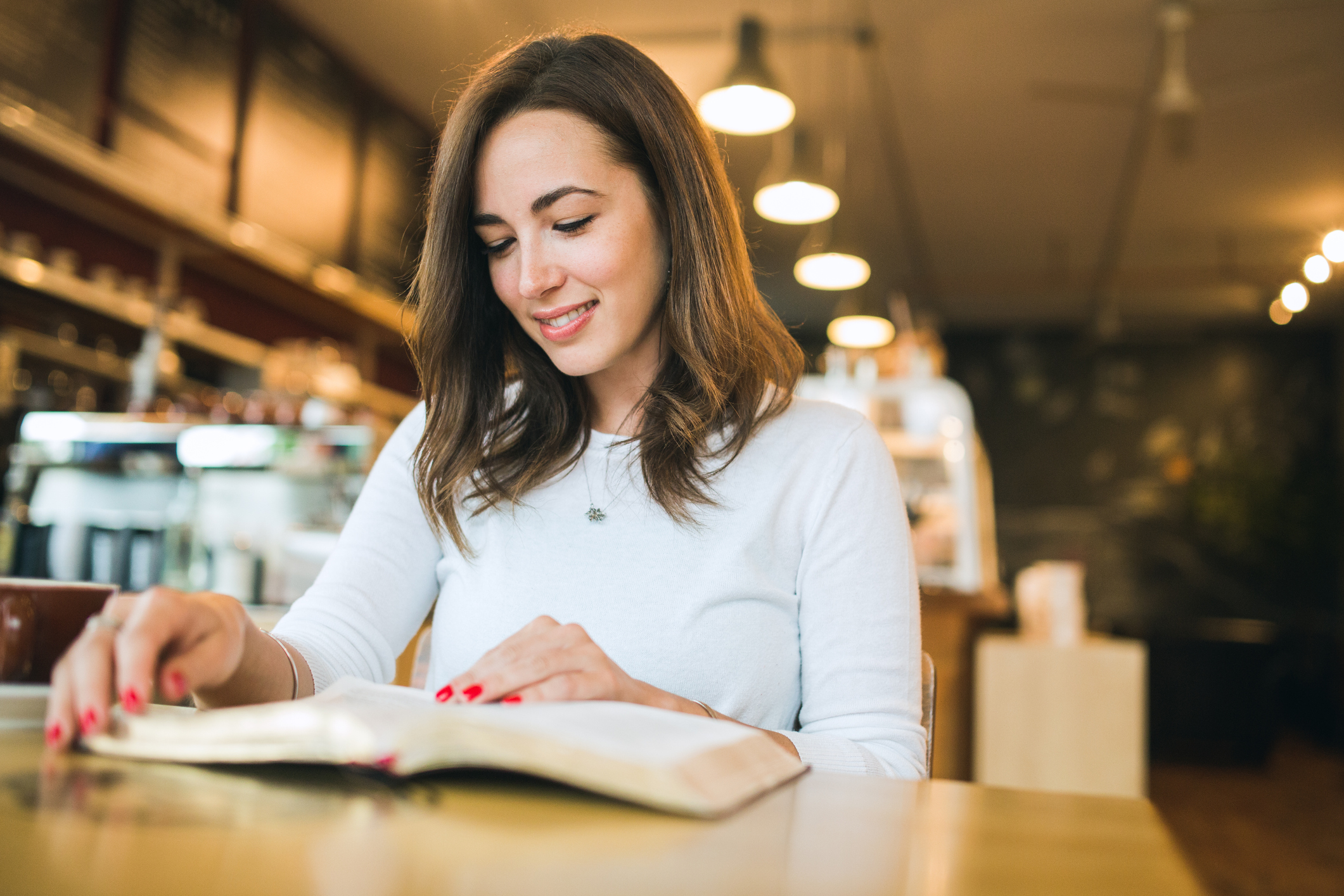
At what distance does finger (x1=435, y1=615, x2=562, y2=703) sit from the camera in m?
0.66

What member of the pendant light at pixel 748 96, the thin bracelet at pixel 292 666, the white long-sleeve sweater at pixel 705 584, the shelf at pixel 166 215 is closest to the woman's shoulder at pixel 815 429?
the white long-sleeve sweater at pixel 705 584

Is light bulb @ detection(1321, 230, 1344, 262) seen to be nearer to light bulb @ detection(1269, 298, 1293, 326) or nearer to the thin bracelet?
light bulb @ detection(1269, 298, 1293, 326)

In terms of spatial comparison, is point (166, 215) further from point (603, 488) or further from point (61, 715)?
point (61, 715)

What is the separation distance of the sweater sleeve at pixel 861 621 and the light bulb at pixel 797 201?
2355mm

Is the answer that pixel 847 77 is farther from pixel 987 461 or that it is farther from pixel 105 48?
pixel 987 461

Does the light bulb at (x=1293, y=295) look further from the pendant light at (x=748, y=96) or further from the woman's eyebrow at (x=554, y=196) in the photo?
the woman's eyebrow at (x=554, y=196)

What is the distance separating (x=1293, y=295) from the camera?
6445mm

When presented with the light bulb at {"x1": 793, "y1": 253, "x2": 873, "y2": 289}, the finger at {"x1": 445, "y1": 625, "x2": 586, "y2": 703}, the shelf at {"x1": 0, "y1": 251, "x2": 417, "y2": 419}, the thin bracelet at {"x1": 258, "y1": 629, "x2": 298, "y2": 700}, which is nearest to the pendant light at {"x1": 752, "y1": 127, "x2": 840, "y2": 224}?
the light bulb at {"x1": 793, "y1": 253, "x2": 873, "y2": 289}

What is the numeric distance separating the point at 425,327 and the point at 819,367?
8.12 meters

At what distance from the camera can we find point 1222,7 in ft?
12.7

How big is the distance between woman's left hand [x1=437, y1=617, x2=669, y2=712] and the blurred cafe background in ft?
2.50

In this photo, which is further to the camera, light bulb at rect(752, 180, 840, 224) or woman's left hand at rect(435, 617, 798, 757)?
light bulb at rect(752, 180, 840, 224)

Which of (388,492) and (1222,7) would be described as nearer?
(388,492)

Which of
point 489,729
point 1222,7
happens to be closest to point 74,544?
point 489,729
